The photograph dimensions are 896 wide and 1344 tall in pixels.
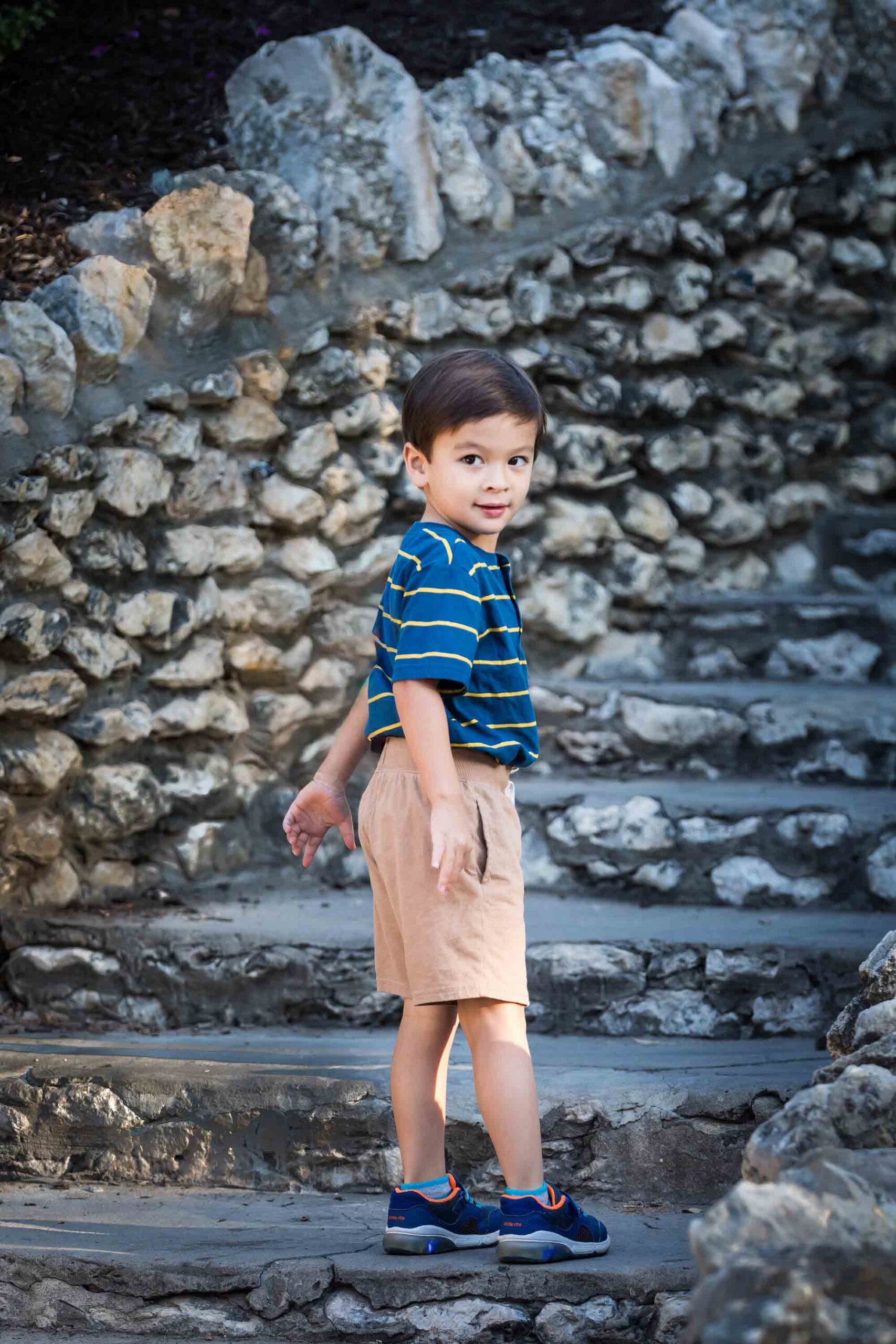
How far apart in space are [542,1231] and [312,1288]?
35 centimetres

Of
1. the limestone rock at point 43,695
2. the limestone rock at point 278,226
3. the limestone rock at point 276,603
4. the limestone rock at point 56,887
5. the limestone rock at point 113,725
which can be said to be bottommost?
the limestone rock at point 56,887

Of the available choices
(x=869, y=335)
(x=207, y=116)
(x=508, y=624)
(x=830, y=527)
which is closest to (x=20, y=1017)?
(x=508, y=624)

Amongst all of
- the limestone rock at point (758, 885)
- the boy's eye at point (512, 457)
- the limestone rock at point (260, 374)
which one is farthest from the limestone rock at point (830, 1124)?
the limestone rock at point (260, 374)

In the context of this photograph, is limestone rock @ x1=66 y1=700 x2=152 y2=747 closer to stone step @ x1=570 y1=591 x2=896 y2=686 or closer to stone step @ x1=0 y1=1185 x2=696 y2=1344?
stone step @ x1=0 y1=1185 x2=696 y2=1344

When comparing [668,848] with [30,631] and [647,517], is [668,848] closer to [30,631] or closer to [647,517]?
[647,517]

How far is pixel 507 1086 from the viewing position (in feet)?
6.15

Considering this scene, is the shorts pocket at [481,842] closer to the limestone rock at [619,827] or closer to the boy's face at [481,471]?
the boy's face at [481,471]

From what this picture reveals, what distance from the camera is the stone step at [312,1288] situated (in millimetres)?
1866

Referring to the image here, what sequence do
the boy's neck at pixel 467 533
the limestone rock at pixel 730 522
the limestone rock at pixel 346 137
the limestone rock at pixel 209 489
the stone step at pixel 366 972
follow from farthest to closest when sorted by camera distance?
the limestone rock at pixel 730 522, the limestone rock at pixel 346 137, the limestone rock at pixel 209 489, the stone step at pixel 366 972, the boy's neck at pixel 467 533

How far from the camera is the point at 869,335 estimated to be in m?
4.27

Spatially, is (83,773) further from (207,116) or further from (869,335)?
(869,335)

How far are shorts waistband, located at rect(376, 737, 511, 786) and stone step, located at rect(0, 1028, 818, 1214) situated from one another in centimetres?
64

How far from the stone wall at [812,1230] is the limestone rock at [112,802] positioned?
1.89 metres

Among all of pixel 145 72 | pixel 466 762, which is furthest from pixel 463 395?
pixel 145 72
